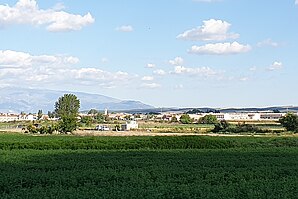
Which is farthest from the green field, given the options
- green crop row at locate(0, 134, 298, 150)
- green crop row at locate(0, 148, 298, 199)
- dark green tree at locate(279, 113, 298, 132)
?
dark green tree at locate(279, 113, 298, 132)

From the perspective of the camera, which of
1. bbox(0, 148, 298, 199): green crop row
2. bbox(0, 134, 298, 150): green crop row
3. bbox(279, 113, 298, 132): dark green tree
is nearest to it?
bbox(0, 148, 298, 199): green crop row

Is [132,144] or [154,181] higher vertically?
[132,144]

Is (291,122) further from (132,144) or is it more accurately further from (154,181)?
(154,181)

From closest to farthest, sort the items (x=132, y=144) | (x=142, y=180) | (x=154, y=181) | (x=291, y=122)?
(x=142, y=180), (x=154, y=181), (x=132, y=144), (x=291, y=122)

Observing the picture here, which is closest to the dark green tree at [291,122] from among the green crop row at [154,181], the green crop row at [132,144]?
the green crop row at [132,144]

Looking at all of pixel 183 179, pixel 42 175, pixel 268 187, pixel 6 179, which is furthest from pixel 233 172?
pixel 6 179

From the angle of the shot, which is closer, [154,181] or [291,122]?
[154,181]

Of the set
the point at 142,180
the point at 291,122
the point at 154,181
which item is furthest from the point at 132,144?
the point at 291,122

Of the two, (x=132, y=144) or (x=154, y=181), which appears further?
(x=132, y=144)

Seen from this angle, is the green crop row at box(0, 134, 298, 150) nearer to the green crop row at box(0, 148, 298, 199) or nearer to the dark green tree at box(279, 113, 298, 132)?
the green crop row at box(0, 148, 298, 199)

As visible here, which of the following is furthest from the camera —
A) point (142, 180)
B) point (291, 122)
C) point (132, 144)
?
point (291, 122)

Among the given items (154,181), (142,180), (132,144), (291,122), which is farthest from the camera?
(291,122)

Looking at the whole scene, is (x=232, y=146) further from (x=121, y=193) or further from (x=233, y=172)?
Result: (x=121, y=193)

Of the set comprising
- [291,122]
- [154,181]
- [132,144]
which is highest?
[291,122]
